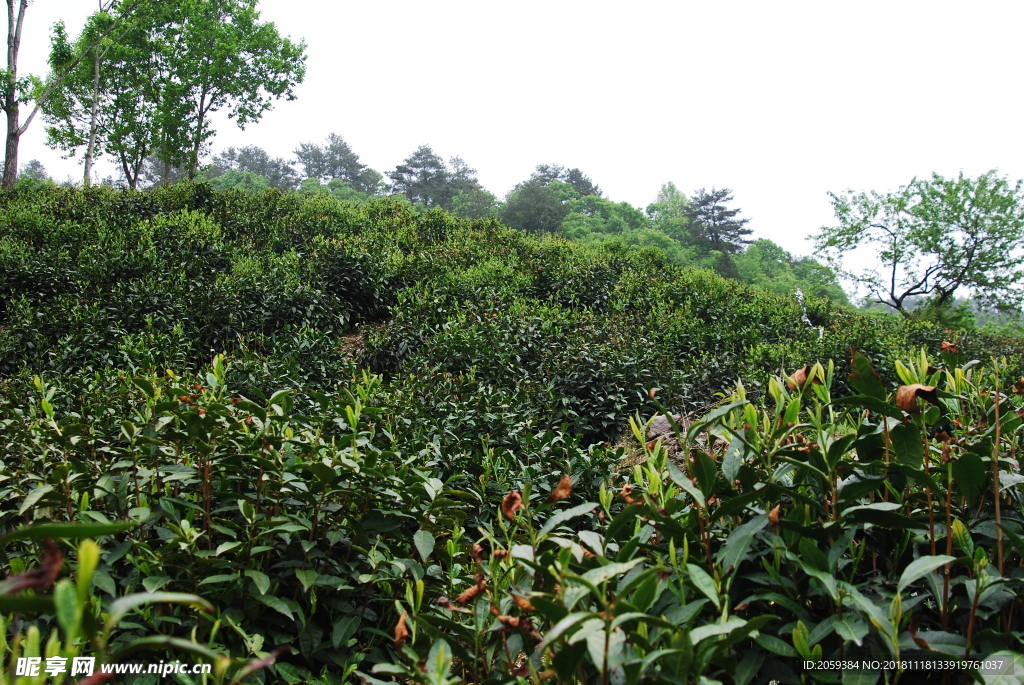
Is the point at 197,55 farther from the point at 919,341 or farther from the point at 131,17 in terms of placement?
the point at 919,341

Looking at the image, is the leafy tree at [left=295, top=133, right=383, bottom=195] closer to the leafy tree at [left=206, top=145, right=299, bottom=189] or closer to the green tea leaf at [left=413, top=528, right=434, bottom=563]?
the leafy tree at [left=206, top=145, right=299, bottom=189]

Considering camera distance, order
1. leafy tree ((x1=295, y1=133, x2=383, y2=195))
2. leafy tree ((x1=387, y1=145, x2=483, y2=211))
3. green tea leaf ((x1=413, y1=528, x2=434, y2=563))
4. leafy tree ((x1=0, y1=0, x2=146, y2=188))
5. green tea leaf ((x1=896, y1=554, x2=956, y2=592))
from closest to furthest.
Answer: green tea leaf ((x1=896, y1=554, x2=956, y2=592)), green tea leaf ((x1=413, y1=528, x2=434, y2=563)), leafy tree ((x1=0, y1=0, x2=146, y2=188)), leafy tree ((x1=387, y1=145, x2=483, y2=211)), leafy tree ((x1=295, y1=133, x2=383, y2=195))

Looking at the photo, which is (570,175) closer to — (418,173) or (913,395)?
(418,173)

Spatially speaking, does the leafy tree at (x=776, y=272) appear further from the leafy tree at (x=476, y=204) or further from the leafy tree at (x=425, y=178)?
the leafy tree at (x=425, y=178)

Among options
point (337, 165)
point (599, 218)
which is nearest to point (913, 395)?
point (599, 218)

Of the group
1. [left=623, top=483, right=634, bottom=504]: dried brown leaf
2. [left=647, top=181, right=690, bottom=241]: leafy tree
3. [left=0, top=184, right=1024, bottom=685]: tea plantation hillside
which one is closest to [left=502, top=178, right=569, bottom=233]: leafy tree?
[left=647, top=181, right=690, bottom=241]: leafy tree

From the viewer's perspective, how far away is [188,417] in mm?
1851

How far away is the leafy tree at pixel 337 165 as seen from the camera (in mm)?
61812

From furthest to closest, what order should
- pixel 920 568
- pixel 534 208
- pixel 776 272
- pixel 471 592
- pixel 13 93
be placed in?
pixel 534 208
pixel 776 272
pixel 13 93
pixel 471 592
pixel 920 568

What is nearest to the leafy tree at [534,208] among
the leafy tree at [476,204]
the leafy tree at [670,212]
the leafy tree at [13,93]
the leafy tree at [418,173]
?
the leafy tree at [476,204]

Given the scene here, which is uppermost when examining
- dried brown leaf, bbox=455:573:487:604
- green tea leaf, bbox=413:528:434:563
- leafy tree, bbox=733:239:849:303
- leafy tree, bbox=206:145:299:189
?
leafy tree, bbox=206:145:299:189

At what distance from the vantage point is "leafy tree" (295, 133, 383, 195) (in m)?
61.8

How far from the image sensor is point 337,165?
206ft

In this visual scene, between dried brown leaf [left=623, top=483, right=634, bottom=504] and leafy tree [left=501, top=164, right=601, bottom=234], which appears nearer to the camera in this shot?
dried brown leaf [left=623, top=483, right=634, bottom=504]
